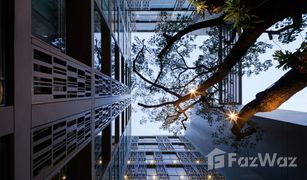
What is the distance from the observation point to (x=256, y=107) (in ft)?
7.56

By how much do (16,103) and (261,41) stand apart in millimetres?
8161

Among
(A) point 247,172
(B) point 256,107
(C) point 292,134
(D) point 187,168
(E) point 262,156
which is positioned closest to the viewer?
(B) point 256,107

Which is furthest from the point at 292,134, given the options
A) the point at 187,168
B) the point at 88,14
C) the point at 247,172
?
the point at 187,168

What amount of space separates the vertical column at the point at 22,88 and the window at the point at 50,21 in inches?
37.1

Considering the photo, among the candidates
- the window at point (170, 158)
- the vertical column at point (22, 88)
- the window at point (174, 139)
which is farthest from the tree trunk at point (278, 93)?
the window at point (174, 139)

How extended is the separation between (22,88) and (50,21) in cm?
210

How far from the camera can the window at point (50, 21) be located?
12.1ft

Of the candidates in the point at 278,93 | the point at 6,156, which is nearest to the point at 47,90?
the point at 6,156

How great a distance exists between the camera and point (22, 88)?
262 cm

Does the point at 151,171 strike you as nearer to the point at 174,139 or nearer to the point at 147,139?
the point at 147,139

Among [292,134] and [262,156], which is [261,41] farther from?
[262,156]

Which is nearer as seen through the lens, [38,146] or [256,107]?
[256,107]

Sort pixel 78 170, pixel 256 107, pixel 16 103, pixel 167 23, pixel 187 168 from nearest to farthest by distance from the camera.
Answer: pixel 256 107
pixel 16 103
pixel 78 170
pixel 167 23
pixel 187 168

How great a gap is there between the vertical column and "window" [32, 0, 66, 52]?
942 mm
